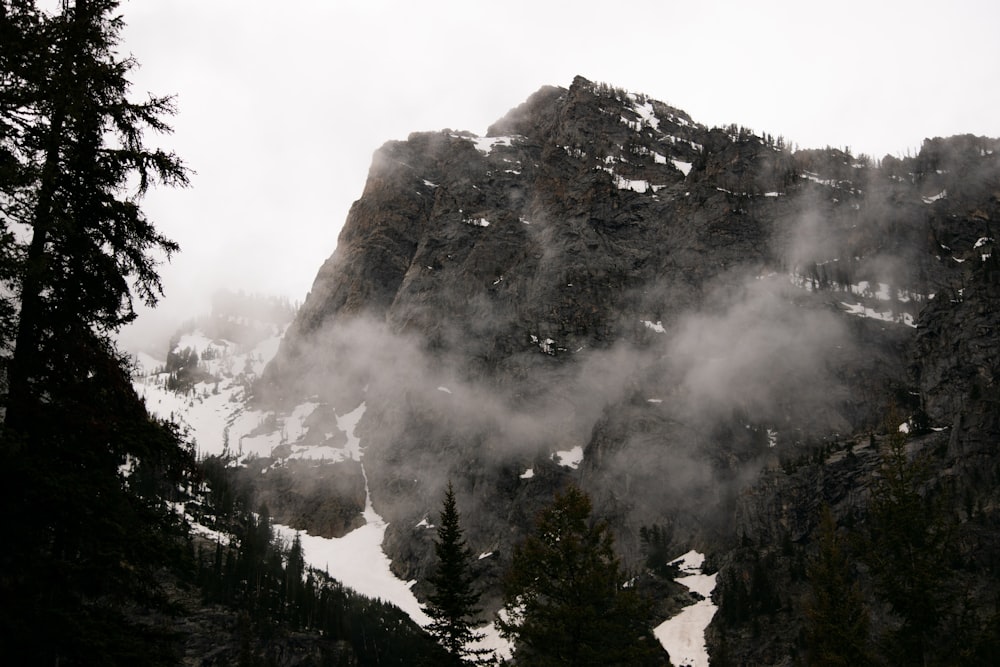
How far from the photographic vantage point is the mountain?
12131 centimetres

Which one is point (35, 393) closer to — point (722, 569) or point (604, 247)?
point (722, 569)

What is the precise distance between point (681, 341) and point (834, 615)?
138 metres

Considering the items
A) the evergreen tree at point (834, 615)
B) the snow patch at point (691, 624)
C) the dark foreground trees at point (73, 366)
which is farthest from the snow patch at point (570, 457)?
the dark foreground trees at point (73, 366)

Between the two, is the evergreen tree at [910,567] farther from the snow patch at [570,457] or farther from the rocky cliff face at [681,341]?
the snow patch at [570,457]

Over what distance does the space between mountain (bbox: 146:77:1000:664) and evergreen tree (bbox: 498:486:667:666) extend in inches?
3597

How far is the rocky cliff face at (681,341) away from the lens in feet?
453

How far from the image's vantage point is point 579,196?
7657 inches

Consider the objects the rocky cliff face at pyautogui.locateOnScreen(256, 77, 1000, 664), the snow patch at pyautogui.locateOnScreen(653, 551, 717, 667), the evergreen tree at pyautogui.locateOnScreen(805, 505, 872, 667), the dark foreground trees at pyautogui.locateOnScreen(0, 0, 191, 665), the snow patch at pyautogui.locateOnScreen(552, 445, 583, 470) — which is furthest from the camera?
the snow patch at pyautogui.locateOnScreen(552, 445, 583, 470)

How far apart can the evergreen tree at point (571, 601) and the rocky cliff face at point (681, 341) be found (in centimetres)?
10818

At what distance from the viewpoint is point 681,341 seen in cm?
16662

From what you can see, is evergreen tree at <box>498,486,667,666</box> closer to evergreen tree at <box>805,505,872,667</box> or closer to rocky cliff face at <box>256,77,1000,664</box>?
evergreen tree at <box>805,505,872,667</box>

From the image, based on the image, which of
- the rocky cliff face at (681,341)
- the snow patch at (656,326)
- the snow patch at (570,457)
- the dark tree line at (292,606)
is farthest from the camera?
the snow patch at (656,326)

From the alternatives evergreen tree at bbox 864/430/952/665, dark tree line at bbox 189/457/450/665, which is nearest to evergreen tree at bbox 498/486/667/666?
evergreen tree at bbox 864/430/952/665

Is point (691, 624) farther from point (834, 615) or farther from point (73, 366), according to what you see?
point (73, 366)
